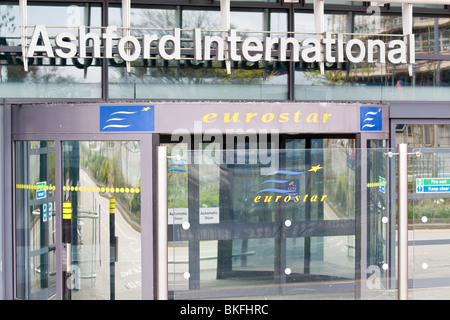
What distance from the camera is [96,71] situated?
26.2 feet

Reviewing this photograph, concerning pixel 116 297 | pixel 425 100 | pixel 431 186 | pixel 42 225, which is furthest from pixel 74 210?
pixel 425 100

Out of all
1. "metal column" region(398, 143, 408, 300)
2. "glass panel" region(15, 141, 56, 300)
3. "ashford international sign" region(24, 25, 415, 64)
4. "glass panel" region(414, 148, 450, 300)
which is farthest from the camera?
"glass panel" region(15, 141, 56, 300)

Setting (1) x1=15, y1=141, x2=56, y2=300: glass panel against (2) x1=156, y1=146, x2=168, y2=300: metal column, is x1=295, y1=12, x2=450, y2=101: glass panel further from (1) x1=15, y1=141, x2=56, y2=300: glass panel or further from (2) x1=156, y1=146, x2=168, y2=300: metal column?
(1) x1=15, y1=141, x2=56, y2=300: glass panel

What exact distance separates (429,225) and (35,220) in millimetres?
4463

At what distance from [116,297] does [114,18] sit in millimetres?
3371

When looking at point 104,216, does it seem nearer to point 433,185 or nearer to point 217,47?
point 217,47

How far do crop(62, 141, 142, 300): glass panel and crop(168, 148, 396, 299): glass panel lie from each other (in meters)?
1.38

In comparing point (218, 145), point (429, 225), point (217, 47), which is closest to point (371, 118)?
point (429, 225)

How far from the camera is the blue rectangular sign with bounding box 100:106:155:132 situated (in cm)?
743

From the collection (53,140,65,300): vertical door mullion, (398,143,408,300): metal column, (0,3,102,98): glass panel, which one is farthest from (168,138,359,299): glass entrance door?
(0,3,102,98): glass panel

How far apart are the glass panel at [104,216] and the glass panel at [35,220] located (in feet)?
0.96

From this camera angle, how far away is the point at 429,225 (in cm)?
667

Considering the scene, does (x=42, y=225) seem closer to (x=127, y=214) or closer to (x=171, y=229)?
(x=127, y=214)

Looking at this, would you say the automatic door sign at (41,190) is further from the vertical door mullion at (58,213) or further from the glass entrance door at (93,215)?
the vertical door mullion at (58,213)
